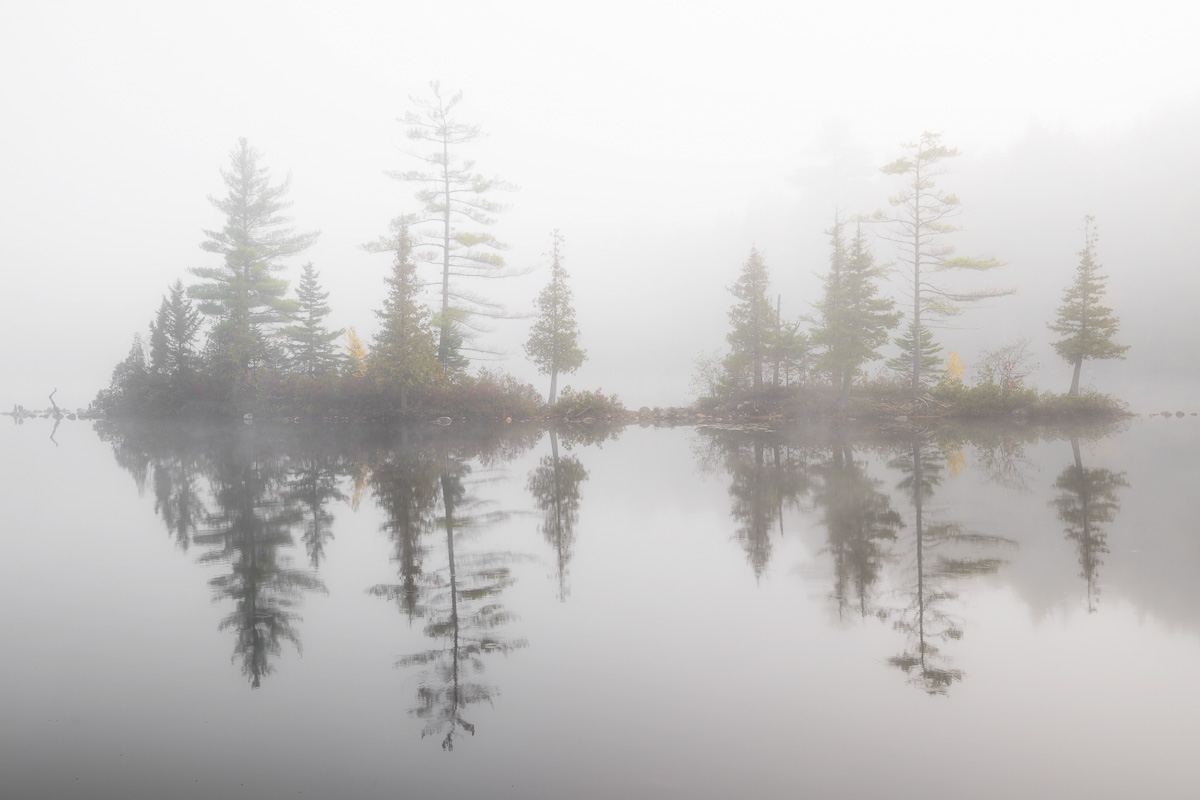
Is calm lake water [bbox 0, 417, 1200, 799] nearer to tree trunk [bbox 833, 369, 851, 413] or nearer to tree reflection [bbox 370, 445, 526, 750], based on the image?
tree reflection [bbox 370, 445, 526, 750]

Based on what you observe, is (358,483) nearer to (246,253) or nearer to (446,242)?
(446,242)

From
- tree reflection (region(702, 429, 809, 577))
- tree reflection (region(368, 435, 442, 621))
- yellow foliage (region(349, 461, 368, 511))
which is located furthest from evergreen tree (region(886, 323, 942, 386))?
yellow foliage (region(349, 461, 368, 511))

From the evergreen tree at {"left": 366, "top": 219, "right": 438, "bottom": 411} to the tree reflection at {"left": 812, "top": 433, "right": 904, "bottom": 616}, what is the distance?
2294 centimetres

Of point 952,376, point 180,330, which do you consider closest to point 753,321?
point 952,376

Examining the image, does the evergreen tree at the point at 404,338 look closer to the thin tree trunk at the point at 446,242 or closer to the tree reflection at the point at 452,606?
the thin tree trunk at the point at 446,242

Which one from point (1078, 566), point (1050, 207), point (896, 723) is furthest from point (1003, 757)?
point (1050, 207)

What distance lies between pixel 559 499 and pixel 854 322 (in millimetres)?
24547

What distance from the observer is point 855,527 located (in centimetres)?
741

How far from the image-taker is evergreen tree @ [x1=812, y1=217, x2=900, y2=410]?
29844mm

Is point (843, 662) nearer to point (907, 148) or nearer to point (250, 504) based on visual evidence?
point (250, 504)

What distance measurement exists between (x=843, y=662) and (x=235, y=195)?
50.6 metres

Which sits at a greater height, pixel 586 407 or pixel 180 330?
pixel 180 330

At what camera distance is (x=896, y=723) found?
3.12 metres

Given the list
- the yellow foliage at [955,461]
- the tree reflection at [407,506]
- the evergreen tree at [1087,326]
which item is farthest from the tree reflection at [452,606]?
the evergreen tree at [1087,326]
